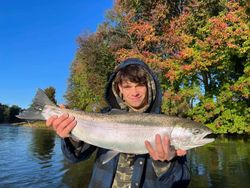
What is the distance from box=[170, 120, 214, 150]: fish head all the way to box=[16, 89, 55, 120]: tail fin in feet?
4.89

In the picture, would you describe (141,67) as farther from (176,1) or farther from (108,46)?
(108,46)

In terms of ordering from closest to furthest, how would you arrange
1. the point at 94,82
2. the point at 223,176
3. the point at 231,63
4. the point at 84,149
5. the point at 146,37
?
1. the point at 84,149
2. the point at 223,176
3. the point at 231,63
4. the point at 146,37
5. the point at 94,82

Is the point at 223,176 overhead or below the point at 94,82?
below

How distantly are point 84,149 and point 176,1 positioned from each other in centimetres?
2462

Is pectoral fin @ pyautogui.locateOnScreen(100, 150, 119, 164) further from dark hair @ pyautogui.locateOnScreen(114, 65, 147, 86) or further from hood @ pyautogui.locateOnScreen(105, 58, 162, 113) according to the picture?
dark hair @ pyautogui.locateOnScreen(114, 65, 147, 86)

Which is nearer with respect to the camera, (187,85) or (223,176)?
(223,176)

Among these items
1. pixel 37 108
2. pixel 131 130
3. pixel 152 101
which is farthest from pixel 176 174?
pixel 37 108

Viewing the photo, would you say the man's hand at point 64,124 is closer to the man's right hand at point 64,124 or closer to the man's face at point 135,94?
the man's right hand at point 64,124

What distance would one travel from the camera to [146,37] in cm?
2664

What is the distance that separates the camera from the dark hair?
445 cm

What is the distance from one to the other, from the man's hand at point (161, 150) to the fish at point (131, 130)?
0.05m

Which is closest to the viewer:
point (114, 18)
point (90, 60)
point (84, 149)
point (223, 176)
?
point (84, 149)

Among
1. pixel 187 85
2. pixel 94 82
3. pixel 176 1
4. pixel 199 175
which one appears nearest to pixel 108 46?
pixel 94 82

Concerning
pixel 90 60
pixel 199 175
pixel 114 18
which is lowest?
pixel 199 175
